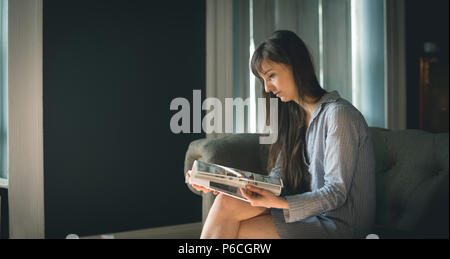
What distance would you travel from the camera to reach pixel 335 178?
1.06m

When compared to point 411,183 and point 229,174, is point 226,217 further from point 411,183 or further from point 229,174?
point 411,183

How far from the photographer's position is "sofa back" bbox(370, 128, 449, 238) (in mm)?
1173

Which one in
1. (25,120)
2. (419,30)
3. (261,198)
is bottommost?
(261,198)

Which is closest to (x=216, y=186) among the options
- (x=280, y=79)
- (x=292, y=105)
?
(x=280, y=79)

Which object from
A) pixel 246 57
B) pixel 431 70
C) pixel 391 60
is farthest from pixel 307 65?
pixel 431 70

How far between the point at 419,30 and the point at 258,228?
2.61 metres

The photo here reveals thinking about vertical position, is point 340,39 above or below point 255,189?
above

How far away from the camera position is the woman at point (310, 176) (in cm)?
106

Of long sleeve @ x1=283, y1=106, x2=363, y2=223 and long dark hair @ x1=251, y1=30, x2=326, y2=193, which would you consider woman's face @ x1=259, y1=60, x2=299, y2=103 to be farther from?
long sleeve @ x1=283, y1=106, x2=363, y2=223

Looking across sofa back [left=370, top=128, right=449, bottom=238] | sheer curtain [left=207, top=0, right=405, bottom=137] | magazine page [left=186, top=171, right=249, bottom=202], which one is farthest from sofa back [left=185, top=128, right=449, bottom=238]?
sheer curtain [left=207, top=0, right=405, bottom=137]

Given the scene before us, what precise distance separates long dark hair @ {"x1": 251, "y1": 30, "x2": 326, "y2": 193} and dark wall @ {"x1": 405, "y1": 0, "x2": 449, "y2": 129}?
1965mm

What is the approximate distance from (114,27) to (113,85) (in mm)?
368

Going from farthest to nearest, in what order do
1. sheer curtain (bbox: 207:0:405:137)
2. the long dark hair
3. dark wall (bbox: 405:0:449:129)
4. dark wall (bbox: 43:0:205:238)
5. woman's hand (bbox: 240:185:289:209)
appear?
dark wall (bbox: 405:0:449:129) → sheer curtain (bbox: 207:0:405:137) → dark wall (bbox: 43:0:205:238) → the long dark hair → woman's hand (bbox: 240:185:289:209)

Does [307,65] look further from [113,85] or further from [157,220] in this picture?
[157,220]
